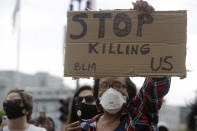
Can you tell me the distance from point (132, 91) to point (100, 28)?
0.57 metres

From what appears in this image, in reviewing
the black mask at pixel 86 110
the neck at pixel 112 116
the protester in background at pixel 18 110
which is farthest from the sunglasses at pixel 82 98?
the neck at pixel 112 116

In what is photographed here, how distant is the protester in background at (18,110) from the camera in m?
4.89

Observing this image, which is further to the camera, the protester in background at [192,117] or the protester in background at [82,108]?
the protester in background at [192,117]

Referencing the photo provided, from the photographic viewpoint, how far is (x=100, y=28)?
4004 millimetres

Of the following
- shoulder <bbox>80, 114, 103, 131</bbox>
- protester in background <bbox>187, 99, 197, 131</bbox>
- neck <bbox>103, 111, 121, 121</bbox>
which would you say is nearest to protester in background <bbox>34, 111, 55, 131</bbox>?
shoulder <bbox>80, 114, 103, 131</bbox>

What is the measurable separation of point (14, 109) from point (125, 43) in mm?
1480

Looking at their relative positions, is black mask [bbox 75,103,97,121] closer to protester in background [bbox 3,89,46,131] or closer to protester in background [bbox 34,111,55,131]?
protester in background [bbox 3,89,46,131]

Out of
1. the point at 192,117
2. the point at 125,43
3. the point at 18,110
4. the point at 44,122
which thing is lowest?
the point at 192,117

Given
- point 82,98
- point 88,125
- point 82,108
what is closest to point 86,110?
point 82,108

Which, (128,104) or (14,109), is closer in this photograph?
(128,104)

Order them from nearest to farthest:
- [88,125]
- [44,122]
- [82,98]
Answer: [88,125] → [82,98] → [44,122]

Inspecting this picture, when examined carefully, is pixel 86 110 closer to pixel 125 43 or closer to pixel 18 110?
pixel 18 110

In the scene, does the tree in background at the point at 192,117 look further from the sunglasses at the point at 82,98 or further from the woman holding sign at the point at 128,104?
the woman holding sign at the point at 128,104

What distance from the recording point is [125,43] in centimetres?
397
